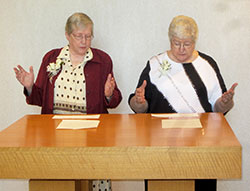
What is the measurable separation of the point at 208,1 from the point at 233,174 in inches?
93.6

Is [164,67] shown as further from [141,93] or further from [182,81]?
[141,93]

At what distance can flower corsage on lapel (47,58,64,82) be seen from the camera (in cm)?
342

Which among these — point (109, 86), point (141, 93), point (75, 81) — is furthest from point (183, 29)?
point (75, 81)

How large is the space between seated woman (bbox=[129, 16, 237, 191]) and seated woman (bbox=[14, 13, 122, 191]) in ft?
0.91

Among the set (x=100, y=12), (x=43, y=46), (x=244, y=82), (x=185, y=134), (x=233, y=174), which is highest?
(x=100, y=12)

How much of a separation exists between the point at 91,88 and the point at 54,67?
0.32 meters

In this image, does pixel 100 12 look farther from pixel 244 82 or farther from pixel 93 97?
pixel 244 82

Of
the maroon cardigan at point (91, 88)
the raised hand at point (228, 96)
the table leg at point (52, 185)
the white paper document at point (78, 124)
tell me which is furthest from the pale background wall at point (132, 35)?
the table leg at point (52, 185)

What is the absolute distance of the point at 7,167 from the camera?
2.21 meters

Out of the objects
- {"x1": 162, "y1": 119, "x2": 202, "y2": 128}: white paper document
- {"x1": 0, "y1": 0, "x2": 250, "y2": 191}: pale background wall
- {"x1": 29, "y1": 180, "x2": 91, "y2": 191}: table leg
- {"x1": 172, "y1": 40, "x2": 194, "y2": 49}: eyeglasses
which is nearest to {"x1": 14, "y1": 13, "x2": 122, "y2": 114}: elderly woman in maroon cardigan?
{"x1": 172, "y1": 40, "x2": 194, "y2": 49}: eyeglasses

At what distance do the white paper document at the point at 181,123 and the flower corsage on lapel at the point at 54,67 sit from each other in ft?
3.37

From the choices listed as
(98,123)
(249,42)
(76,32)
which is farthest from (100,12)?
(98,123)

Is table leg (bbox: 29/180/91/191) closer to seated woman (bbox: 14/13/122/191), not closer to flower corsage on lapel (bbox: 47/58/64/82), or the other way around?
seated woman (bbox: 14/13/122/191)

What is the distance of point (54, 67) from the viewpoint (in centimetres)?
342
